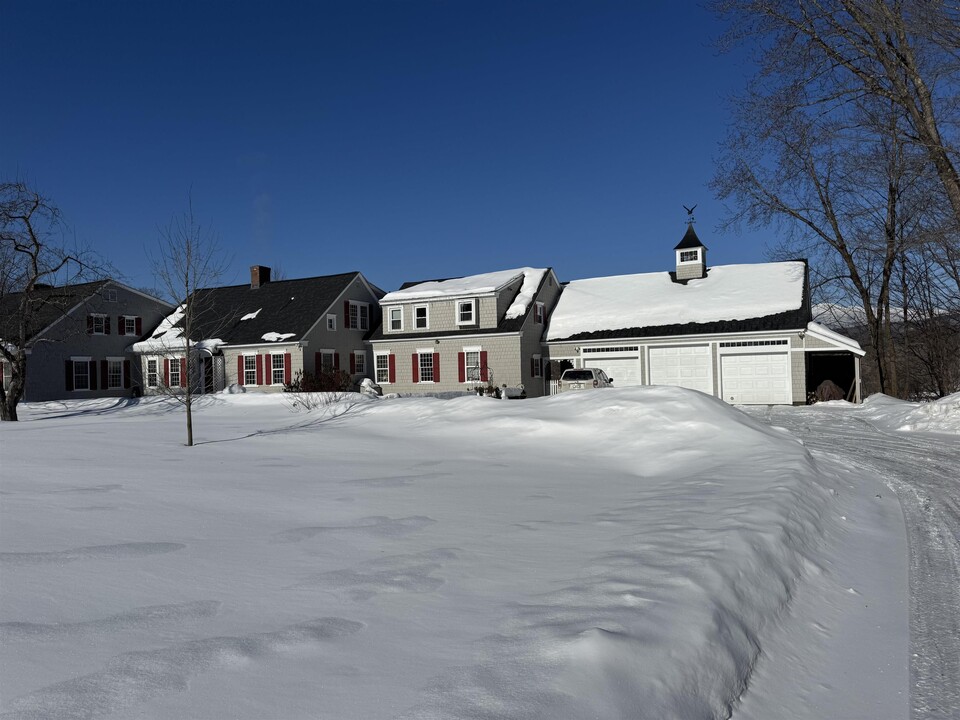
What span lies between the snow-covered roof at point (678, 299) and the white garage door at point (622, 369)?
1.60 metres

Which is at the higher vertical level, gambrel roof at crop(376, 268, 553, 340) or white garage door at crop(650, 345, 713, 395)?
gambrel roof at crop(376, 268, 553, 340)

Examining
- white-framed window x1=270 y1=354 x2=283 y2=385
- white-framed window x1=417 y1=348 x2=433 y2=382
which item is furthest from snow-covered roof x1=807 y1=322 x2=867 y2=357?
white-framed window x1=270 y1=354 x2=283 y2=385

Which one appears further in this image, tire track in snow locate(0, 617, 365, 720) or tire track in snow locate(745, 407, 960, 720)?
tire track in snow locate(745, 407, 960, 720)

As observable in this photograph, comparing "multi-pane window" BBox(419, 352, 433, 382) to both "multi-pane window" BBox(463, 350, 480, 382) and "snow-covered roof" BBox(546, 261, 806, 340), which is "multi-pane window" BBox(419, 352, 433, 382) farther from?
"snow-covered roof" BBox(546, 261, 806, 340)

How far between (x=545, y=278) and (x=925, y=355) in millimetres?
20355

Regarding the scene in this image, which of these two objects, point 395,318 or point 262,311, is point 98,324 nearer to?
point 262,311

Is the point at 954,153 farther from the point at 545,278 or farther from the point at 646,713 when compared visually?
the point at 545,278

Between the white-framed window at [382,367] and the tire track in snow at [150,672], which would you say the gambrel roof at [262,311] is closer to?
the white-framed window at [382,367]

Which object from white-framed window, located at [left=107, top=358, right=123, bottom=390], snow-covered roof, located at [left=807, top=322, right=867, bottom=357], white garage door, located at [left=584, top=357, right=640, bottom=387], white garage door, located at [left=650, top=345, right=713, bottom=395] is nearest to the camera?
snow-covered roof, located at [left=807, top=322, right=867, bottom=357]

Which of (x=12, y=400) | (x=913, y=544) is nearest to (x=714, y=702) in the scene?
(x=913, y=544)

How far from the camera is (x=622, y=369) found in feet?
99.4

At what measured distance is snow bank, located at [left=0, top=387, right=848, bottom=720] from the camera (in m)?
2.99

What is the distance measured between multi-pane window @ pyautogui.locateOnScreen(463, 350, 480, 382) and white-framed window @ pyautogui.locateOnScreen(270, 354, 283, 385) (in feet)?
30.5

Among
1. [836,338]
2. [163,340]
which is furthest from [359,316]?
[836,338]
